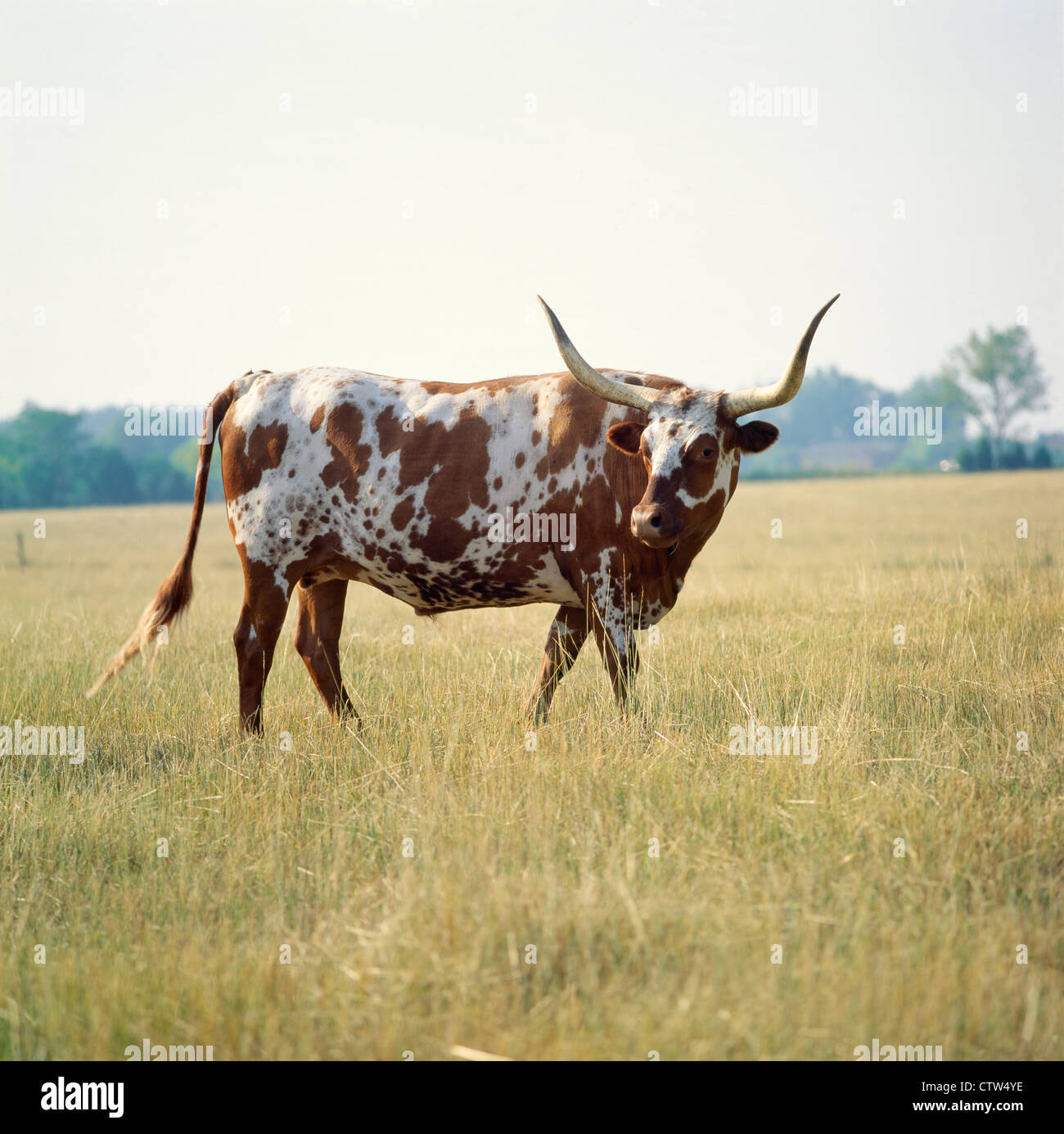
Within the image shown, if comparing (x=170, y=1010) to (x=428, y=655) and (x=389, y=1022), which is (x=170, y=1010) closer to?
(x=389, y=1022)

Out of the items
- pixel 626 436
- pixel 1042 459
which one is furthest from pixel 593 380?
pixel 1042 459

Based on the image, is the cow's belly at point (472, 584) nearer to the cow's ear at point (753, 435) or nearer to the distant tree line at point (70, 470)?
the cow's ear at point (753, 435)

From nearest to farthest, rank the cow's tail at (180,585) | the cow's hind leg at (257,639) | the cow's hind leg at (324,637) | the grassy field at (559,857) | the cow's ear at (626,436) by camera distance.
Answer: the grassy field at (559,857) < the cow's ear at (626,436) < the cow's hind leg at (257,639) < the cow's hind leg at (324,637) < the cow's tail at (180,585)

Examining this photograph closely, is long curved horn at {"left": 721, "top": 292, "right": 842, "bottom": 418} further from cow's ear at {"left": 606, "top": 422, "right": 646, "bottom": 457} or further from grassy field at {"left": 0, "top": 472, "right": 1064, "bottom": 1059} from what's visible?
grassy field at {"left": 0, "top": 472, "right": 1064, "bottom": 1059}

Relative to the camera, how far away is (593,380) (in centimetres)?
516

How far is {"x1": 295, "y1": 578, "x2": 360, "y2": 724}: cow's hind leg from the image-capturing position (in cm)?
606

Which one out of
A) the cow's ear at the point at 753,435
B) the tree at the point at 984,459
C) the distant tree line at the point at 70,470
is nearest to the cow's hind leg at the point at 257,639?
the cow's ear at the point at 753,435

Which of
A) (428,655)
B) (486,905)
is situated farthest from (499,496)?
(486,905)

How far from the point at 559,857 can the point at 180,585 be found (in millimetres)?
3730

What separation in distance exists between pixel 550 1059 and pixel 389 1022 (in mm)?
461

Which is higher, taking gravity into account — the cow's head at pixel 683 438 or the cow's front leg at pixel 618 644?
the cow's head at pixel 683 438

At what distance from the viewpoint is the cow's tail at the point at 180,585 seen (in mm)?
6238

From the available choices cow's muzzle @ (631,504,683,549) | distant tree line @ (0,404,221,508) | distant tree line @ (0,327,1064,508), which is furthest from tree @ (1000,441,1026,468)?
cow's muzzle @ (631,504,683,549)
